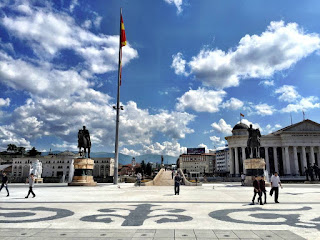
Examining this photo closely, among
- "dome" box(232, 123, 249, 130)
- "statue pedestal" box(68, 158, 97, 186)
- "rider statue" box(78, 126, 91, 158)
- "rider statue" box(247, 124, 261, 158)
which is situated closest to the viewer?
"statue pedestal" box(68, 158, 97, 186)

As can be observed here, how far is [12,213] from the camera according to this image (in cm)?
1057

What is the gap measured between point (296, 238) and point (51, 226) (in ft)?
24.3

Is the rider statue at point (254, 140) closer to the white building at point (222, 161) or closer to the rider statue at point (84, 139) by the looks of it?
the rider statue at point (84, 139)

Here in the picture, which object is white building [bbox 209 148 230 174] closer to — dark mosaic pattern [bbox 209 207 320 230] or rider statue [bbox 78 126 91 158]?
rider statue [bbox 78 126 91 158]

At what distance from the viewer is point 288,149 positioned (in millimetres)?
95125

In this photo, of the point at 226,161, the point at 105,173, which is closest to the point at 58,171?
the point at 105,173

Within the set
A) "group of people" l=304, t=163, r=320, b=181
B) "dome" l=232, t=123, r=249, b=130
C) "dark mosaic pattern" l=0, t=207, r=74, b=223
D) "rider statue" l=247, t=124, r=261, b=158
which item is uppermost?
"dome" l=232, t=123, r=249, b=130

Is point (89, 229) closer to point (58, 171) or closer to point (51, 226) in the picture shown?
point (51, 226)

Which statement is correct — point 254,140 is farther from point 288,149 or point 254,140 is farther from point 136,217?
point 288,149

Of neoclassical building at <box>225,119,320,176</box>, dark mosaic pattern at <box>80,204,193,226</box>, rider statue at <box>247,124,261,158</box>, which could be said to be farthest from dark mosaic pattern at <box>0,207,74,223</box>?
neoclassical building at <box>225,119,320,176</box>

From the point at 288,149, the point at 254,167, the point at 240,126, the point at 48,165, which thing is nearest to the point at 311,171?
the point at 254,167

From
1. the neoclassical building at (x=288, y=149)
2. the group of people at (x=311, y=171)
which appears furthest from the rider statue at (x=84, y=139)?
the neoclassical building at (x=288, y=149)

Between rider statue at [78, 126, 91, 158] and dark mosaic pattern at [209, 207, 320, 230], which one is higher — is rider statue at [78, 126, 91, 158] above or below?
above

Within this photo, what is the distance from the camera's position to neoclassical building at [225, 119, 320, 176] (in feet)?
300
